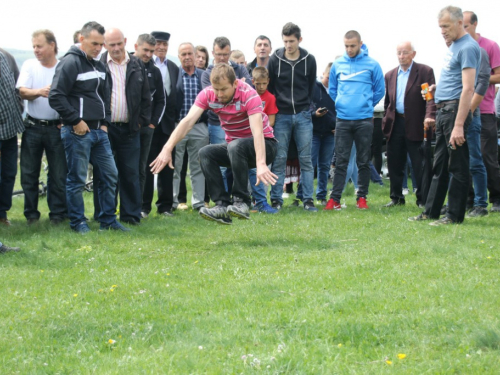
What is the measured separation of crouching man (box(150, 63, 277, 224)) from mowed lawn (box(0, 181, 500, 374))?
1.49 ft

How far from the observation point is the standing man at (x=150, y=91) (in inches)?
382

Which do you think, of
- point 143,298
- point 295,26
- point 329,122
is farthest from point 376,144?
point 143,298

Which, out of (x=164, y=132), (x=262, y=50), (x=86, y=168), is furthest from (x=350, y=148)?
(x=86, y=168)

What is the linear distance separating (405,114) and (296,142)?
68.6 inches

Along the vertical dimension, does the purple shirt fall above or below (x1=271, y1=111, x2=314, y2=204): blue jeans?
above

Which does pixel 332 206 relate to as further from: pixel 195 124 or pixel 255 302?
pixel 255 302

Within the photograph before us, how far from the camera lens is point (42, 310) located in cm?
508

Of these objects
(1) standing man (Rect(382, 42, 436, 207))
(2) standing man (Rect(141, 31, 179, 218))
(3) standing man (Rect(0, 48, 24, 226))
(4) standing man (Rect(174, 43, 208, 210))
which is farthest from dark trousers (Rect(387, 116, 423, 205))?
(3) standing man (Rect(0, 48, 24, 226))

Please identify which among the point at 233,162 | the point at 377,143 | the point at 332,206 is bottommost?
the point at 332,206

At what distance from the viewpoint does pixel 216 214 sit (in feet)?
25.1

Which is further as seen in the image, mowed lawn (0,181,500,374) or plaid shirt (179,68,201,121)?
plaid shirt (179,68,201,121)

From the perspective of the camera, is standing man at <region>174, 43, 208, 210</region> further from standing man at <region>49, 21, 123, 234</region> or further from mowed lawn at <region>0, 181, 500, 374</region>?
mowed lawn at <region>0, 181, 500, 374</region>

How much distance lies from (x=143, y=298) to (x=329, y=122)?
7.08 m

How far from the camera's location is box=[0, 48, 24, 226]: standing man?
8.98 meters
